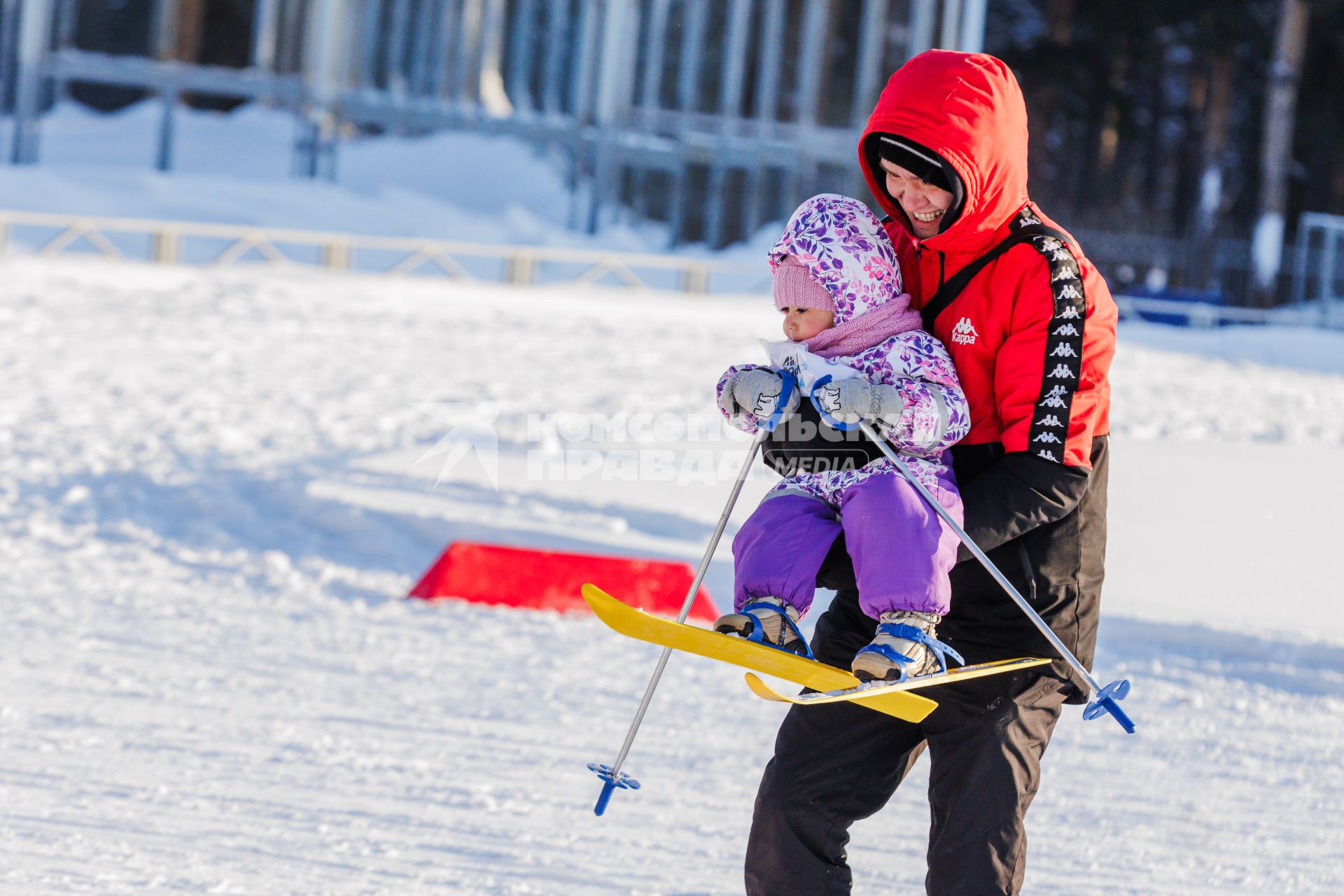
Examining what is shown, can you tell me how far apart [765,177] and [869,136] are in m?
22.5

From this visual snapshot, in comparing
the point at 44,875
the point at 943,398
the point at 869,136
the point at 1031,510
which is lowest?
the point at 44,875

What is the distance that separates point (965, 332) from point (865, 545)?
0.36m

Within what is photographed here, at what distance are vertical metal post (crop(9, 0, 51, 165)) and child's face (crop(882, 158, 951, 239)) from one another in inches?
825

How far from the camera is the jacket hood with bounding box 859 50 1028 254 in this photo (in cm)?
226

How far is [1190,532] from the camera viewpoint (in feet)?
23.3

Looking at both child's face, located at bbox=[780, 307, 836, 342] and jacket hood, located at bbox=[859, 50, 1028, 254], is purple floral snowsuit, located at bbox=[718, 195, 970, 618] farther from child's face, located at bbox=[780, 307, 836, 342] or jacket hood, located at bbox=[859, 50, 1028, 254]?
jacket hood, located at bbox=[859, 50, 1028, 254]

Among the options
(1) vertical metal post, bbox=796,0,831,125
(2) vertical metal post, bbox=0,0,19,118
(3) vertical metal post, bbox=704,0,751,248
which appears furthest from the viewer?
(1) vertical metal post, bbox=796,0,831,125

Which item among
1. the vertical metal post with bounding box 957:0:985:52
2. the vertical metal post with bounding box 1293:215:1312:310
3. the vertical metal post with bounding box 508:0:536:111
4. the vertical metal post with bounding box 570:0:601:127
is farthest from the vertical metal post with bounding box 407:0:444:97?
the vertical metal post with bounding box 1293:215:1312:310

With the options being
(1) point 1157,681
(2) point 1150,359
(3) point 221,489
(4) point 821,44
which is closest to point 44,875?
(1) point 1157,681

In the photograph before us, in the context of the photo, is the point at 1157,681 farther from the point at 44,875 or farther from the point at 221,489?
the point at 221,489

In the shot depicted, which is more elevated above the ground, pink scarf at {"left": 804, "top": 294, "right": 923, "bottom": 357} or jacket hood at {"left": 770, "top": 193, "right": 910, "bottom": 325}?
jacket hood at {"left": 770, "top": 193, "right": 910, "bottom": 325}

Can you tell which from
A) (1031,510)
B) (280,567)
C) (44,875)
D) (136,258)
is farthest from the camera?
(136,258)

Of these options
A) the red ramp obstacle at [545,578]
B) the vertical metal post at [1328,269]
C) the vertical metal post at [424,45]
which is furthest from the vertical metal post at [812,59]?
the red ramp obstacle at [545,578]

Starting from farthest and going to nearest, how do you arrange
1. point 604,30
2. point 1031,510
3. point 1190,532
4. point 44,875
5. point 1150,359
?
1. point 604,30
2. point 1150,359
3. point 1190,532
4. point 44,875
5. point 1031,510
